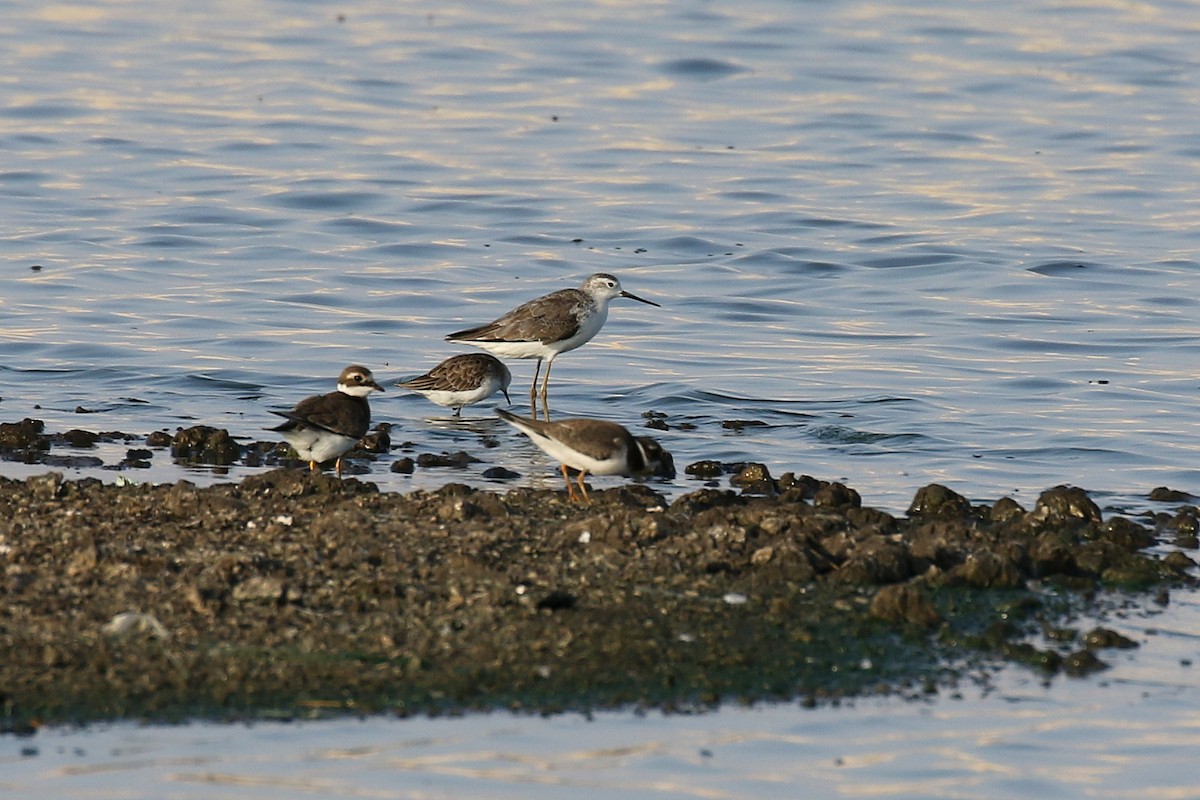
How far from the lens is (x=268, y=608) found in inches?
350

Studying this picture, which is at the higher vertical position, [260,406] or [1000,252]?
[1000,252]

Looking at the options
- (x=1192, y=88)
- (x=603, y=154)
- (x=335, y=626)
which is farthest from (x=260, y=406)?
(x=1192, y=88)

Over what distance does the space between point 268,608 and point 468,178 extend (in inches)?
763

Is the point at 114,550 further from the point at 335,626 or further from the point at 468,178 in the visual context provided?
the point at 468,178

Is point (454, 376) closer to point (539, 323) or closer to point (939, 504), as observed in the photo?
point (539, 323)

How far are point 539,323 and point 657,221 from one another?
837cm

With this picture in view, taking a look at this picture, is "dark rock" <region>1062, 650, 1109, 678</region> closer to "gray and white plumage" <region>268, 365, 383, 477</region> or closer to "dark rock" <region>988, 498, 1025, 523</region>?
"dark rock" <region>988, 498, 1025, 523</region>

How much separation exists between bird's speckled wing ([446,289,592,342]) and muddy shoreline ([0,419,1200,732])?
5662mm

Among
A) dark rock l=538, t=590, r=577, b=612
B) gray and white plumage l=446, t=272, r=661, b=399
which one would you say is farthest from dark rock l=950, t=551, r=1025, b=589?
gray and white plumage l=446, t=272, r=661, b=399

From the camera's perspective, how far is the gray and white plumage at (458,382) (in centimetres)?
1596

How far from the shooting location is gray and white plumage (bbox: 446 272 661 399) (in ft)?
55.8

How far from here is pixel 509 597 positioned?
29.8 ft

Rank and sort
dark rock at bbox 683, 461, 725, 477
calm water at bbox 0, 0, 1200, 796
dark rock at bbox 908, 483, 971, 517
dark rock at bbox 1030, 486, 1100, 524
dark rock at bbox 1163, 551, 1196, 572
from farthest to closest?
calm water at bbox 0, 0, 1200, 796
dark rock at bbox 683, 461, 725, 477
dark rock at bbox 908, 483, 971, 517
dark rock at bbox 1030, 486, 1100, 524
dark rock at bbox 1163, 551, 1196, 572

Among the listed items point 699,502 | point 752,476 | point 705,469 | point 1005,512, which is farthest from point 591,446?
point 1005,512
